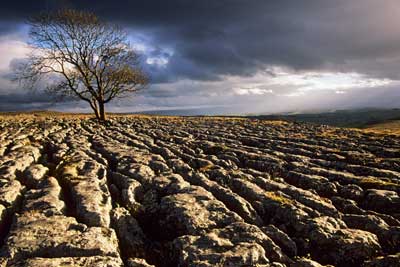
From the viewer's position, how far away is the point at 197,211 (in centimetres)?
1443

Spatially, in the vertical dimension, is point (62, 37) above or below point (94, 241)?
above

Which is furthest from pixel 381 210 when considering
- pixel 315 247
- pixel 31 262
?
pixel 31 262

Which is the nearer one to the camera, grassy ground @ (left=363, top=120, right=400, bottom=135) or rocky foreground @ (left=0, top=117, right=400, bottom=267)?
rocky foreground @ (left=0, top=117, right=400, bottom=267)

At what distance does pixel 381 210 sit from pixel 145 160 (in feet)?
50.2

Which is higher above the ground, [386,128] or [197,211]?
[197,211]

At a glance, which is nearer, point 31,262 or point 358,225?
point 31,262

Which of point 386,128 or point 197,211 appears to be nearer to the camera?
point 197,211

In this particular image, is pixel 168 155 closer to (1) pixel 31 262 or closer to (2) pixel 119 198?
(2) pixel 119 198

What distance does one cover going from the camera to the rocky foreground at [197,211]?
11.4m

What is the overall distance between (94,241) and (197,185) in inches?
316

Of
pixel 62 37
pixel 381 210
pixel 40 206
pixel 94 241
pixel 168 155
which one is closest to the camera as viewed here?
pixel 94 241

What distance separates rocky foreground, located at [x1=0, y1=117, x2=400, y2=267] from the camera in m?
11.4

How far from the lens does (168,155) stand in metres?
26.9

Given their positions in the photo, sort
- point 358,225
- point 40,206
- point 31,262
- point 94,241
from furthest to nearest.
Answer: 1. point 40,206
2. point 358,225
3. point 94,241
4. point 31,262
